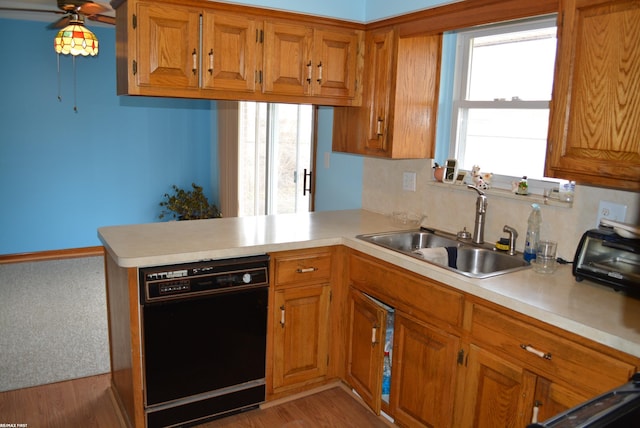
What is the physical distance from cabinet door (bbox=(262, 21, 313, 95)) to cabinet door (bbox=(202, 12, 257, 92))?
90 mm

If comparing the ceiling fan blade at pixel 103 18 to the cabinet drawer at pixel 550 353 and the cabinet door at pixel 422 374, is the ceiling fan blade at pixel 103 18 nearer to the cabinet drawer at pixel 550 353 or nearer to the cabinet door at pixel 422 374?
the cabinet door at pixel 422 374

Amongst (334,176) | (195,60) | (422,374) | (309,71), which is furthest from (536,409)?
(334,176)

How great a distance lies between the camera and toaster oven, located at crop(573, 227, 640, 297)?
1868 millimetres

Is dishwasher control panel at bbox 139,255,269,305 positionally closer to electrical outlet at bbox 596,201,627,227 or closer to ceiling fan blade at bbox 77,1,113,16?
electrical outlet at bbox 596,201,627,227

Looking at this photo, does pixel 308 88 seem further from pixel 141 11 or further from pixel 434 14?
pixel 141 11

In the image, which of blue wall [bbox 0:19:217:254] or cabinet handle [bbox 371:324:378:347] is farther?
blue wall [bbox 0:19:217:254]

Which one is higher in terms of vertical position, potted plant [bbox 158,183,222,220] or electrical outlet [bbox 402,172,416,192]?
electrical outlet [bbox 402,172,416,192]

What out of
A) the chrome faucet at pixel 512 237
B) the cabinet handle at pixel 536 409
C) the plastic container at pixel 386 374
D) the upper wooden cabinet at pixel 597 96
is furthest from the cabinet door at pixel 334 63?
the cabinet handle at pixel 536 409

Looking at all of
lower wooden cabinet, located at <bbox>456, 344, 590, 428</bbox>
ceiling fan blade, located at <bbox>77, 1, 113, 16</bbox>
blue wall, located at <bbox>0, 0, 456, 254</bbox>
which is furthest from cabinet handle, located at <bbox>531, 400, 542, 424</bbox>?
blue wall, located at <bbox>0, 0, 456, 254</bbox>

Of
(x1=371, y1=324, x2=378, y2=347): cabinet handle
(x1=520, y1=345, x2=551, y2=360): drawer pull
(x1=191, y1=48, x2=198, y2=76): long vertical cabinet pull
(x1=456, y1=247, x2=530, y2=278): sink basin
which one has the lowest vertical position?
(x1=371, y1=324, x2=378, y2=347): cabinet handle

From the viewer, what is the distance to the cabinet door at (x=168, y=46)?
97.7 inches

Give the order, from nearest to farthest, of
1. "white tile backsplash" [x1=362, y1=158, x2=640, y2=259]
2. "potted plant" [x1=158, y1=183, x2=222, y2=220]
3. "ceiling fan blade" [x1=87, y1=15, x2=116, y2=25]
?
"white tile backsplash" [x1=362, y1=158, x2=640, y2=259], "ceiling fan blade" [x1=87, y1=15, x2=116, y2=25], "potted plant" [x1=158, y1=183, x2=222, y2=220]

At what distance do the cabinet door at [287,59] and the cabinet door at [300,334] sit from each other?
1.14 metres

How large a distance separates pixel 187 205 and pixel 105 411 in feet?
11.2
